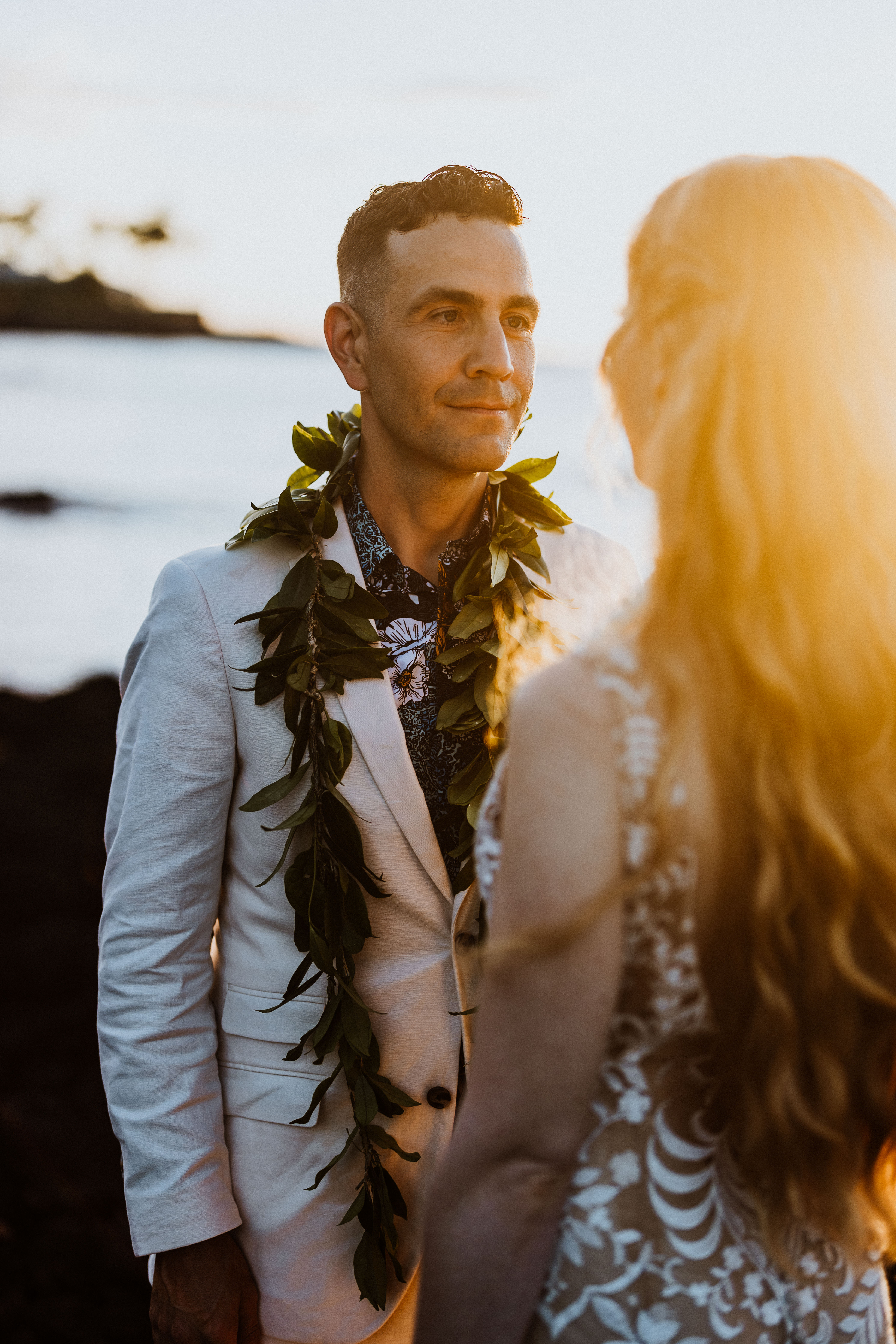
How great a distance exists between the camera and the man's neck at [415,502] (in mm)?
2135

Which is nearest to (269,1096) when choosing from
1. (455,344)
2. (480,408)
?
(480,408)

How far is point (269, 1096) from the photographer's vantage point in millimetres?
1935

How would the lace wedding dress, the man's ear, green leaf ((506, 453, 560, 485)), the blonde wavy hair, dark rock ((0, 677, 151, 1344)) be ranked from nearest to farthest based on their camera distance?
the blonde wavy hair
the lace wedding dress
the man's ear
green leaf ((506, 453, 560, 485))
dark rock ((0, 677, 151, 1344))

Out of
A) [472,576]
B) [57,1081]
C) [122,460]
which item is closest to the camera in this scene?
[472,576]

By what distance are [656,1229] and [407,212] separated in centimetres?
188

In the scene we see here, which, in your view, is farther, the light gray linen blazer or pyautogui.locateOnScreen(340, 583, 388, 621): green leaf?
pyautogui.locateOnScreen(340, 583, 388, 621): green leaf

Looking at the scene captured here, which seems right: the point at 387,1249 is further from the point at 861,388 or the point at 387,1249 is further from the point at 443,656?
the point at 861,388

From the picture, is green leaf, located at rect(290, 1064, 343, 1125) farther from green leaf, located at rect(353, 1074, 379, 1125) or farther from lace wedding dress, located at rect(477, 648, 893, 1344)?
lace wedding dress, located at rect(477, 648, 893, 1344)

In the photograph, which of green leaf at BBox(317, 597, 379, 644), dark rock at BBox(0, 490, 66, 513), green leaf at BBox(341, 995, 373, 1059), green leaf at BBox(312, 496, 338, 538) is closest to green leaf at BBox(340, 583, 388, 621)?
green leaf at BBox(317, 597, 379, 644)

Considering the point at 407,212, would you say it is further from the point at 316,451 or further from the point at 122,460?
the point at 122,460

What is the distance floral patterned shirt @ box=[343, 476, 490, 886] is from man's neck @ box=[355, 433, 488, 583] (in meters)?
0.02

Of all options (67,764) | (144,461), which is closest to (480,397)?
(67,764)

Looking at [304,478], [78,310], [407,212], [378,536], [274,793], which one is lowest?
[274,793]

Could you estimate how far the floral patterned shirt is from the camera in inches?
80.0
